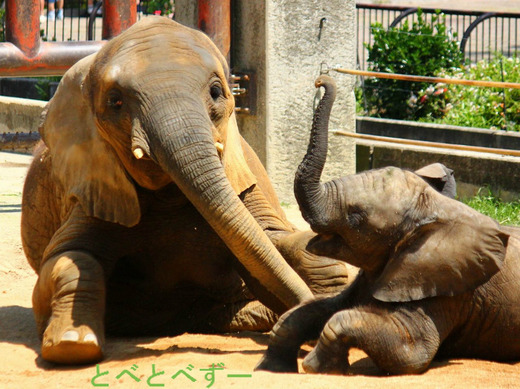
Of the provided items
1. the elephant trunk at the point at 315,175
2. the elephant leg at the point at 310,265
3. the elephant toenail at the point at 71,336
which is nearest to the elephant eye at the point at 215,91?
the elephant trunk at the point at 315,175

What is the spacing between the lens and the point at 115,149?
588cm

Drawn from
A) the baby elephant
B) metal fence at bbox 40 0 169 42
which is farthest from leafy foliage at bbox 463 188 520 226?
A: metal fence at bbox 40 0 169 42

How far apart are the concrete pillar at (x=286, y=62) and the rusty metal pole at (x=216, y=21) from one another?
36 cm

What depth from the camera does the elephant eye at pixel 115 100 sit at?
5629mm

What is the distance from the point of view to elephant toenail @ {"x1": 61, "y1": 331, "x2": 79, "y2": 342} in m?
5.49

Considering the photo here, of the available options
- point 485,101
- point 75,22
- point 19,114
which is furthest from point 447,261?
point 75,22

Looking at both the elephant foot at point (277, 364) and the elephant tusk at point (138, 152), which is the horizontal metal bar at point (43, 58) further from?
the elephant foot at point (277, 364)

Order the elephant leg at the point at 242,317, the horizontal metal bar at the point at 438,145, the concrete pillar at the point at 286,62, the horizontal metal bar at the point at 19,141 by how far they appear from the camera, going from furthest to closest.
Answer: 1. the concrete pillar at the point at 286,62
2. the horizontal metal bar at the point at 19,141
3. the horizontal metal bar at the point at 438,145
4. the elephant leg at the point at 242,317

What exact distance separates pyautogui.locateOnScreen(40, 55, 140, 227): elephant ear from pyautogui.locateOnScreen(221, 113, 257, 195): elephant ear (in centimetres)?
53

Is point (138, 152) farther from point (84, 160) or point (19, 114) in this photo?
point (19, 114)

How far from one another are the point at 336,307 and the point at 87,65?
6.68 feet

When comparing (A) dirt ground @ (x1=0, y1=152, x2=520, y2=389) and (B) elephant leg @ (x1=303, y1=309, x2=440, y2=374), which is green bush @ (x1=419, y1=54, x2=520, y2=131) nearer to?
(A) dirt ground @ (x1=0, y1=152, x2=520, y2=389)

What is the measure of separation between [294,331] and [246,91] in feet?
19.2

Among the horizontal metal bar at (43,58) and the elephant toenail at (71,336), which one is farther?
the horizontal metal bar at (43,58)
